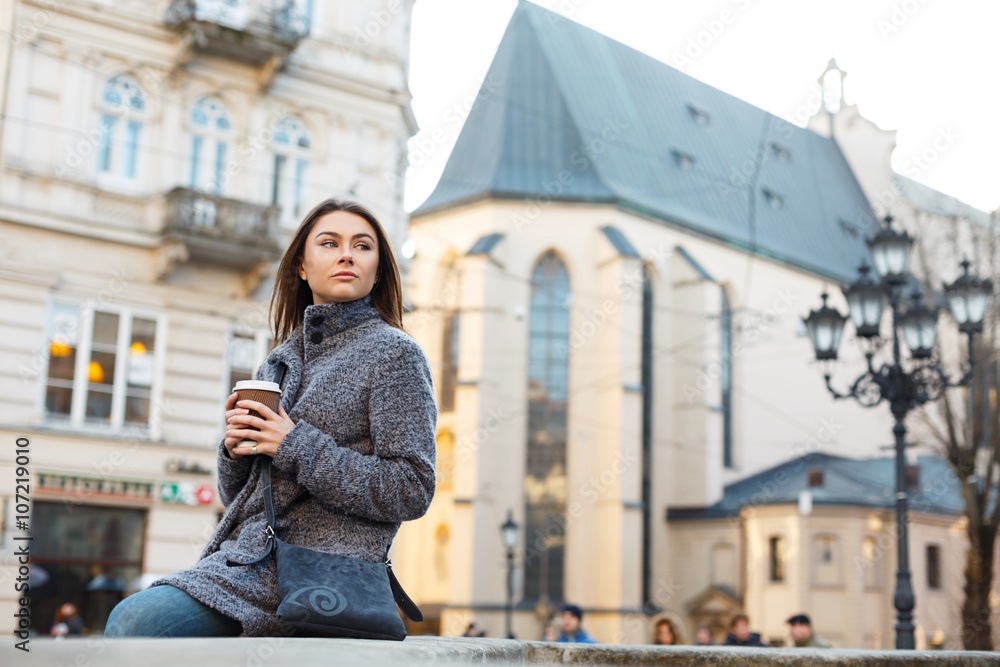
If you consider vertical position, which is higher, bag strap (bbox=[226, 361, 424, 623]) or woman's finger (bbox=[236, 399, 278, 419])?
woman's finger (bbox=[236, 399, 278, 419])

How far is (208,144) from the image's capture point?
17.6 m

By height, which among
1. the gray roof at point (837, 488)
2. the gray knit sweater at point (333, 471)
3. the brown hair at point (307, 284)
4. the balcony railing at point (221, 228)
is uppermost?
the balcony railing at point (221, 228)

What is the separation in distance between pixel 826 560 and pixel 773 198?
1625 cm

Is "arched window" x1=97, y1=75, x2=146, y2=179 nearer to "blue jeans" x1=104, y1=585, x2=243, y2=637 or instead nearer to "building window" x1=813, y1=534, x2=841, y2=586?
"blue jeans" x1=104, y1=585, x2=243, y2=637

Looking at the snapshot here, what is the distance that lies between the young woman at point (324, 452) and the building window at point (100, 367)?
46.4 feet

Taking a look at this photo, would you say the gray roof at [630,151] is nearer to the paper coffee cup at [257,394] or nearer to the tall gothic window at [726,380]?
the tall gothic window at [726,380]

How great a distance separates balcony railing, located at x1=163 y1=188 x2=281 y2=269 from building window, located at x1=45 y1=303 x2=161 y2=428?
1.36 m

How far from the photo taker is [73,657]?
1429 millimetres

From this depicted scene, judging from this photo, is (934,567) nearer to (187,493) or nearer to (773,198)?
(773,198)

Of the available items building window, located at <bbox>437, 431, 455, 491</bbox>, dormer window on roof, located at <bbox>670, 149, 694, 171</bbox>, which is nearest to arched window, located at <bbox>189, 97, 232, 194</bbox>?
building window, located at <bbox>437, 431, 455, 491</bbox>

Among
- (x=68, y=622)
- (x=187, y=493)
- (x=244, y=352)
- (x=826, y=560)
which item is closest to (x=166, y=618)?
(x=68, y=622)

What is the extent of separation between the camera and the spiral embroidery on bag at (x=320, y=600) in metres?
2.22

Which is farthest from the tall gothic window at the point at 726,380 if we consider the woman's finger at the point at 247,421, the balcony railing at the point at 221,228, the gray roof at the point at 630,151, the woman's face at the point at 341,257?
the woman's finger at the point at 247,421

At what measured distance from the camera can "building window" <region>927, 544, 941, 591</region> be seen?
116ft
